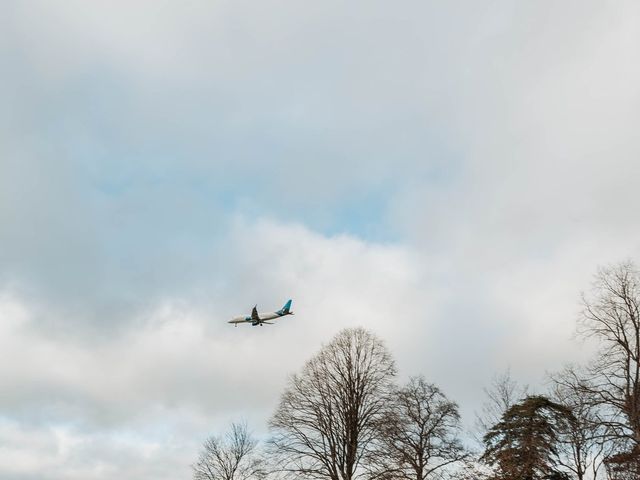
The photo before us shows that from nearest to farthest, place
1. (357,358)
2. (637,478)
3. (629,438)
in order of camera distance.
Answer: (637,478) → (629,438) → (357,358)

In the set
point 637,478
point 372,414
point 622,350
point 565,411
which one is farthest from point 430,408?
point 637,478

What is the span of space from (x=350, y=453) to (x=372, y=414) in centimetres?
356

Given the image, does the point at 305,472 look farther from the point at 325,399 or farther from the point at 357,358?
the point at 357,358

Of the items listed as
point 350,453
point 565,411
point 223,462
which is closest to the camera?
point 565,411

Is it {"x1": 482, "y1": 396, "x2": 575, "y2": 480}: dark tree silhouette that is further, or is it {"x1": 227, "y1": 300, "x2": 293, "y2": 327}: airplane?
{"x1": 227, "y1": 300, "x2": 293, "y2": 327}: airplane

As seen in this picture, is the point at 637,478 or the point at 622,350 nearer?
the point at 637,478

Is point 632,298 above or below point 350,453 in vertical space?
above

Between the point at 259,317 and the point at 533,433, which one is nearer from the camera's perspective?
the point at 533,433

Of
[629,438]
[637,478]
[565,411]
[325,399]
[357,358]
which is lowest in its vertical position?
[637,478]

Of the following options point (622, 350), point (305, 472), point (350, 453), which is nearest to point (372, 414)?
point (350, 453)

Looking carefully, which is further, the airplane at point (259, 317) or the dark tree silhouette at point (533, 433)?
the airplane at point (259, 317)

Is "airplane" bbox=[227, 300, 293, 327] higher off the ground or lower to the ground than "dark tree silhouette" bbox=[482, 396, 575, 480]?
higher

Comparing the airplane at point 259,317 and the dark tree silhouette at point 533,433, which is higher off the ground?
the airplane at point 259,317

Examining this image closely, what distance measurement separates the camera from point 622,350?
33875mm
